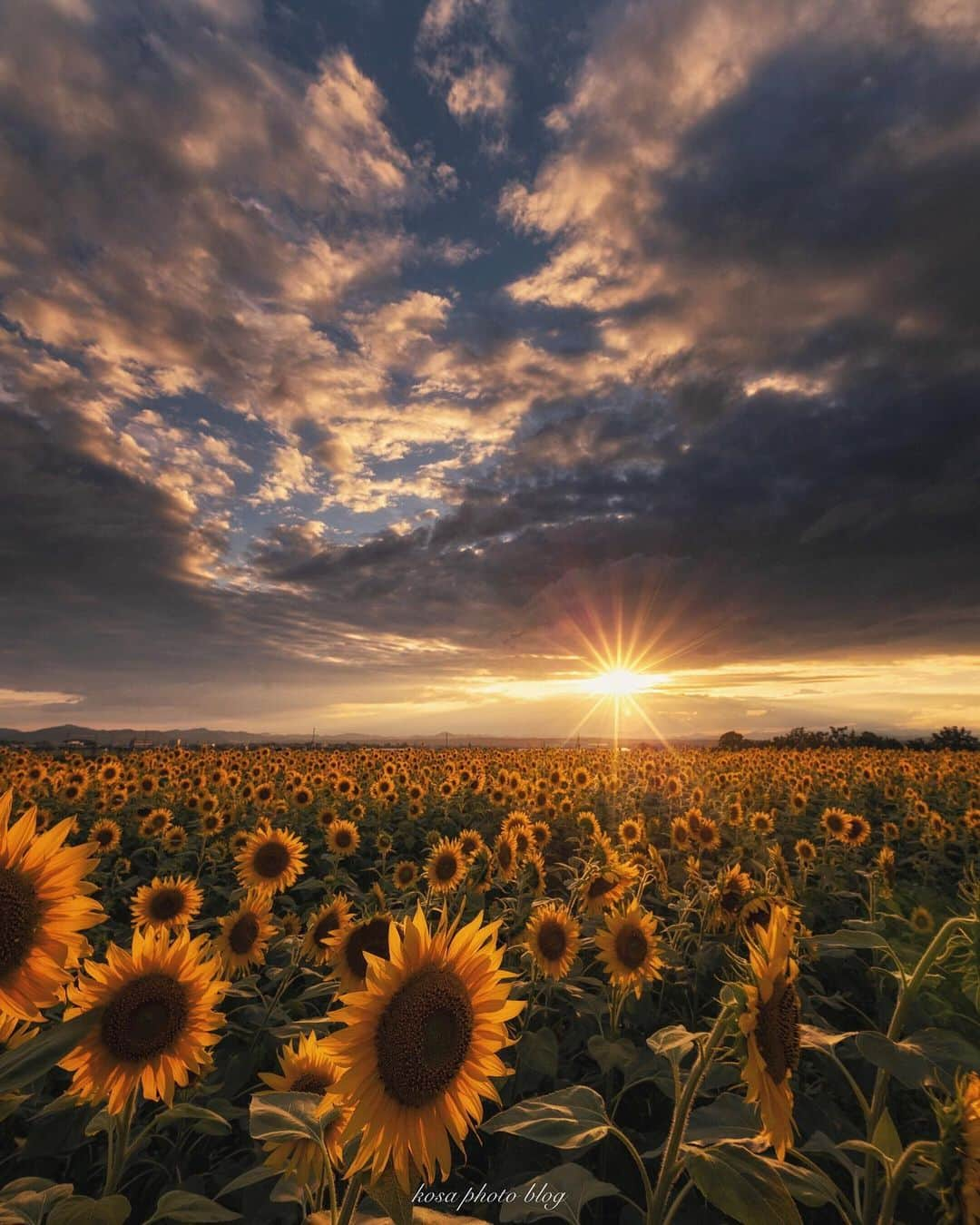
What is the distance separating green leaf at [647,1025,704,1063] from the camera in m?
2.24

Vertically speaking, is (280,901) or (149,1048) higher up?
(149,1048)

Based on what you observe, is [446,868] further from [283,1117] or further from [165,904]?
[283,1117]

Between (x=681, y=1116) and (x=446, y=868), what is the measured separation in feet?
18.2

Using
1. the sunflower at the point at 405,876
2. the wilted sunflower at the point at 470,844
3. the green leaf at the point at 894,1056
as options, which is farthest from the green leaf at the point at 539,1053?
the sunflower at the point at 405,876

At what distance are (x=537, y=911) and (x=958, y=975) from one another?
12.4 feet

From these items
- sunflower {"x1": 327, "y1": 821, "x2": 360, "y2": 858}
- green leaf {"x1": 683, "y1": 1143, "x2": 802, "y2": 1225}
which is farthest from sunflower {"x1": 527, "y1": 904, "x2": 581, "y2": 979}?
sunflower {"x1": 327, "y1": 821, "x2": 360, "y2": 858}

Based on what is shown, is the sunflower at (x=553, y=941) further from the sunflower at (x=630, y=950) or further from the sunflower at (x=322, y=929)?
the sunflower at (x=322, y=929)

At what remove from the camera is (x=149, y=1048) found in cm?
281

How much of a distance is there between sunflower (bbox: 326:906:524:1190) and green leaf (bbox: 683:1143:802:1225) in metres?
0.65

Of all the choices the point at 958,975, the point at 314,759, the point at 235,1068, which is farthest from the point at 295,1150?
Answer: the point at 314,759

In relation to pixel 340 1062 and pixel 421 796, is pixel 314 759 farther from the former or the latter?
pixel 340 1062

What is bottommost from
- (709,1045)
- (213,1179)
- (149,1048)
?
(213,1179)

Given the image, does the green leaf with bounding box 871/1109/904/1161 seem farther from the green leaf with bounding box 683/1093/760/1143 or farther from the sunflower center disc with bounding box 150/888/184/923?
the sunflower center disc with bounding box 150/888/184/923

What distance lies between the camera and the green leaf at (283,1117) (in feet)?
6.73
